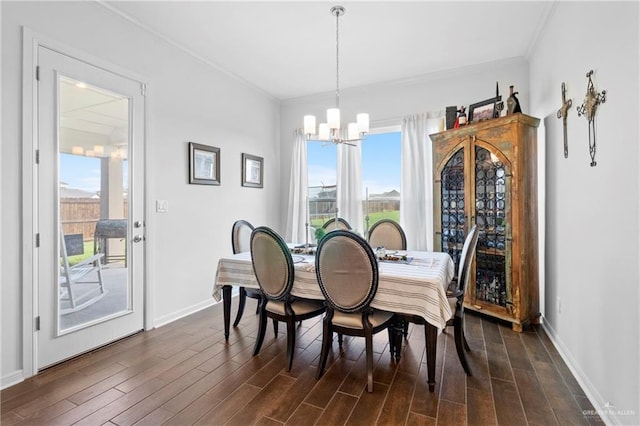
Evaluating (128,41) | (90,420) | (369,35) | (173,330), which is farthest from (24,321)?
(369,35)

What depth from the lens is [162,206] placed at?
3217mm

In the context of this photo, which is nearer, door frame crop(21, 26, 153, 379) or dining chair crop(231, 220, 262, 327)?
door frame crop(21, 26, 153, 379)

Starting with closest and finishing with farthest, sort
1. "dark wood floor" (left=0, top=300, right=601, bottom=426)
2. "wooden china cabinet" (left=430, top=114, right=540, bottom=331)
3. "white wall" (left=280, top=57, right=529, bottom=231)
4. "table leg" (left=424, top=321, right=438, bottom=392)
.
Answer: "dark wood floor" (left=0, top=300, right=601, bottom=426) → "table leg" (left=424, top=321, right=438, bottom=392) → "wooden china cabinet" (left=430, top=114, right=540, bottom=331) → "white wall" (left=280, top=57, right=529, bottom=231)

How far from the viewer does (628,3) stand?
1558 mm

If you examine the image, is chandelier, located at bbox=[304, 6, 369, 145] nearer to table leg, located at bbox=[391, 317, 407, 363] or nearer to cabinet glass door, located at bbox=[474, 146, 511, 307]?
cabinet glass door, located at bbox=[474, 146, 511, 307]

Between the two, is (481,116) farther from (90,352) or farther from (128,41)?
(90,352)

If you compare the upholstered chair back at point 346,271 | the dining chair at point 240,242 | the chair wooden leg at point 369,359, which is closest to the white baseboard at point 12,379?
the dining chair at point 240,242

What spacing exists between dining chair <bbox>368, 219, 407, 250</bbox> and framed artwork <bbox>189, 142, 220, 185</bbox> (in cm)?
199

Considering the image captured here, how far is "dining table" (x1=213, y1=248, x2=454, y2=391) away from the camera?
193 cm

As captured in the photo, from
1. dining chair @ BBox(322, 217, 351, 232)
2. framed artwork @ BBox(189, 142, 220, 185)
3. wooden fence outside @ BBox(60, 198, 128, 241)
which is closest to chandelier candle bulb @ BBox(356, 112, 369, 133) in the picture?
dining chair @ BBox(322, 217, 351, 232)

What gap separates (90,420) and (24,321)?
0.95m

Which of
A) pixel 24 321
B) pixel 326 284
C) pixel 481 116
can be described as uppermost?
pixel 481 116

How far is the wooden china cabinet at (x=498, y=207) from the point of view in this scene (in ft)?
9.66

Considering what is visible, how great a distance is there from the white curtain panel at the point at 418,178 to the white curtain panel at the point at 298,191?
1.50 metres
